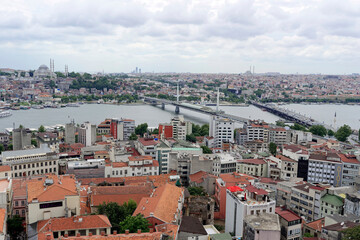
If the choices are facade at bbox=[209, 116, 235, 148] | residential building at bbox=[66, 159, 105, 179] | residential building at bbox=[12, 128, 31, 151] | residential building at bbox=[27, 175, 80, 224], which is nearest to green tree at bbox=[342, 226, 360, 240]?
residential building at bbox=[27, 175, 80, 224]

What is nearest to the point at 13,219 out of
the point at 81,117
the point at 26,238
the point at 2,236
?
the point at 26,238

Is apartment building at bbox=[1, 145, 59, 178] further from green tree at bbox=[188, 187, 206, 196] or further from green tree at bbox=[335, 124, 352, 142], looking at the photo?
green tree at bbox=[335, 124, 352, 142]

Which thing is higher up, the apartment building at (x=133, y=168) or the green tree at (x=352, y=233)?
the green tree at (x=352, y=233)

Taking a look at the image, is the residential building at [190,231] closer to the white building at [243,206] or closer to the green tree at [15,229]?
the white building at [243,206]

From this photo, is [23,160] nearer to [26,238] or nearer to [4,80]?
[26,238]

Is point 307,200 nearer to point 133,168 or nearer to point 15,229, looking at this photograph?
point 133,168

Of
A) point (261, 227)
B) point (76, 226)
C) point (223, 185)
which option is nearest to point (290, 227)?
point (261, 227)

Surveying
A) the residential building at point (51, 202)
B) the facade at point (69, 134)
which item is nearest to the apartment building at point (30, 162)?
the residential building at point (51, 202)
